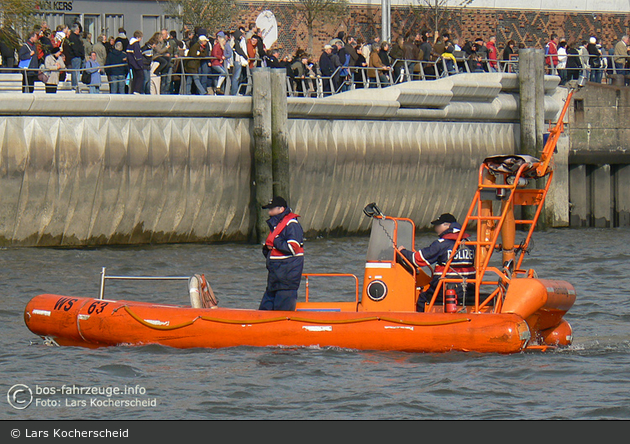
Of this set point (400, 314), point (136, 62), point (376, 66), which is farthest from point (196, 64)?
point (400, 314)

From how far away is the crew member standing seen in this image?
11297mm

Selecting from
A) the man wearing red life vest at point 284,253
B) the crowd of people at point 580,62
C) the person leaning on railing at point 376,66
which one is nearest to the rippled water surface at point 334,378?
the man wearing red life vest at point 284,253

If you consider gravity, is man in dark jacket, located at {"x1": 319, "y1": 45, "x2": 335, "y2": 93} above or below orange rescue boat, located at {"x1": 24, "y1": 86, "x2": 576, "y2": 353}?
above

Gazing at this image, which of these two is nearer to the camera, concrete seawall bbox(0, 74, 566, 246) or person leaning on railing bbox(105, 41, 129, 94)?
concrete seawall bbox(0, 74, 566, 246)

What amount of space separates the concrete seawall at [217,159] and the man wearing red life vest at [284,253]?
27.1 feet

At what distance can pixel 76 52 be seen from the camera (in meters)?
19.5

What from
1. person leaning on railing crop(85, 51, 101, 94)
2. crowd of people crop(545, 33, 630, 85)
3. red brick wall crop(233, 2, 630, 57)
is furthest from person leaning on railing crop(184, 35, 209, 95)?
red brick wall crop(233, 2, 630, 57)

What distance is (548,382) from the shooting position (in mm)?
9984

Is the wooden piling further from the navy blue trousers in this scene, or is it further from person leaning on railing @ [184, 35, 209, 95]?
the navy blue trousers

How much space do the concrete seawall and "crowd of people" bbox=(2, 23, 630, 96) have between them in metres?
0.59

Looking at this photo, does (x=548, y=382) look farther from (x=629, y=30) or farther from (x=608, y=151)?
(x=629, y=30)

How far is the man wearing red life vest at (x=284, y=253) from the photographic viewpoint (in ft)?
37.1

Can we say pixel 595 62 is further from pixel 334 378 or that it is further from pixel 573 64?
pixel 334 378
